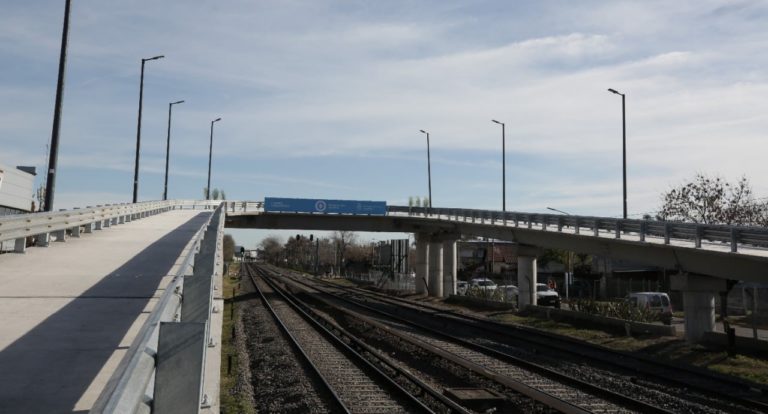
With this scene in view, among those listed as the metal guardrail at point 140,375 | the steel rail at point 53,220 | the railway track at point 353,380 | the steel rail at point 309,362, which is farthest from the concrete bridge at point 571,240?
the metal guardrail at point 140,375

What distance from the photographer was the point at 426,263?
2454 inches

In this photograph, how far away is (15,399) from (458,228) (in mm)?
Answer: 49931

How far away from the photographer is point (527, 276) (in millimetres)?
43750

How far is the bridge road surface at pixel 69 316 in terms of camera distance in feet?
19.7

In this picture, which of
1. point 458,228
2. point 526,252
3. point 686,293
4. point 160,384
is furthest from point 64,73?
point 458,228

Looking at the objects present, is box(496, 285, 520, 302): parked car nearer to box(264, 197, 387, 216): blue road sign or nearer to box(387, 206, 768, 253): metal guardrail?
box(387, 206, 768, 253): metal guardrail

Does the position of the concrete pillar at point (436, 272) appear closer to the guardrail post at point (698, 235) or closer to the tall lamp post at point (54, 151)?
the guardrail post at point (698, 235)

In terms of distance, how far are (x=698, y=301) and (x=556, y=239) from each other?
1270 cm

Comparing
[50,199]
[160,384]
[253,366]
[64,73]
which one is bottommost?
Answer: [253,366]

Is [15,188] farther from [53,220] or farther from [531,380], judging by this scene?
[531,380]

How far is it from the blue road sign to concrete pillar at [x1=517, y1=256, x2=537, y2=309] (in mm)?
19210

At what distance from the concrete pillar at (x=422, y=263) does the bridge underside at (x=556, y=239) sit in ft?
3.58

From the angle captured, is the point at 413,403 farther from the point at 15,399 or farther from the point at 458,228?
the point at 458,228

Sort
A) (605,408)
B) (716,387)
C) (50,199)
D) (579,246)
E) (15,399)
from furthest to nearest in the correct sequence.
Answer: (579,246), (50,199), (716,387), (605,408), (15,399)
